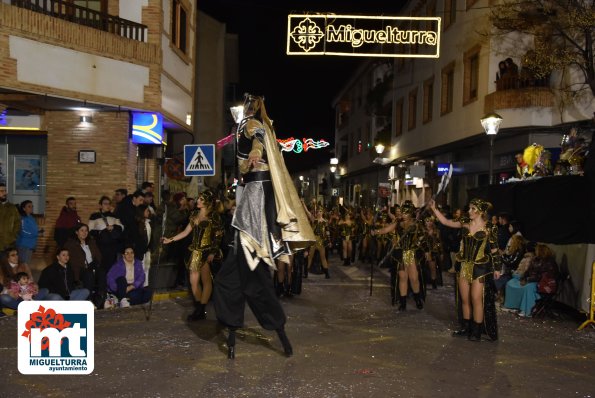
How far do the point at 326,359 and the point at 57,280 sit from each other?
15.1ft

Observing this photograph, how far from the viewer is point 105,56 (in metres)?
14.8

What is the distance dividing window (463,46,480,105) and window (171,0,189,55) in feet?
32.9

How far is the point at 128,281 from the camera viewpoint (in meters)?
10.4

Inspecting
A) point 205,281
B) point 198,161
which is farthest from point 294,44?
point 205,281

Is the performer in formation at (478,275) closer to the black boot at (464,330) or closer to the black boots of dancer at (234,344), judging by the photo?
the black boot at (464,330)

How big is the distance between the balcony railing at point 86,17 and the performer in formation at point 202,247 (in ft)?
23.6

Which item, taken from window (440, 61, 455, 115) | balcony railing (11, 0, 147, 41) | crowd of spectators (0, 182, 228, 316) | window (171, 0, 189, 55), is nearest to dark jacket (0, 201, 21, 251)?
crowd of spectators (0, 182, 228, 316)

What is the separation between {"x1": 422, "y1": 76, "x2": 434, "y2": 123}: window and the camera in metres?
29.0

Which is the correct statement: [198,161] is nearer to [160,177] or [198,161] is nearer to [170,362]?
[170,362]

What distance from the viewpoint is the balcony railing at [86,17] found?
539 inches

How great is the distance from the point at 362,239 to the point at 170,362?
48.8ft

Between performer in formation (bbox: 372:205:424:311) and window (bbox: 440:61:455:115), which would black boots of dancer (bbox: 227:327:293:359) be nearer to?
performer in formation (bbox: 372:205:424:311)

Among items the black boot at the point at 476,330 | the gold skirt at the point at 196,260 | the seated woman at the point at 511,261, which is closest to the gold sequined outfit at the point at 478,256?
the black boot at the point at 476,330

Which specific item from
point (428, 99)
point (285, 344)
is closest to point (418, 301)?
point (285, 344)
